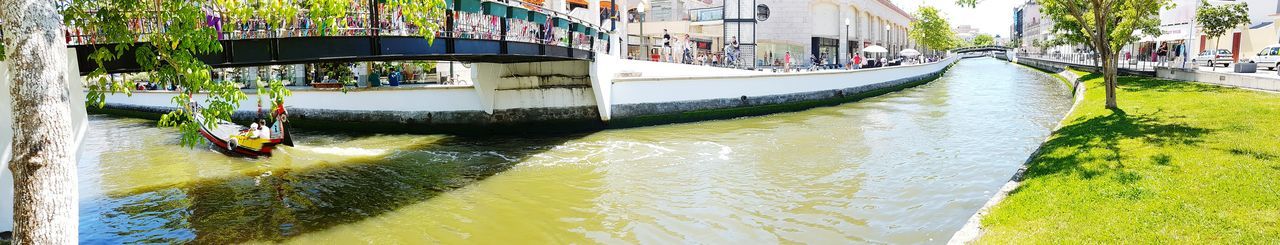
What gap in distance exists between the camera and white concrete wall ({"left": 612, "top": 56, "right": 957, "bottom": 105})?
930 inches

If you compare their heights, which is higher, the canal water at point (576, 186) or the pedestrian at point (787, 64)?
the pedestrian at point (787, 64)

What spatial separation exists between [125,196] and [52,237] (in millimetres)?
9131

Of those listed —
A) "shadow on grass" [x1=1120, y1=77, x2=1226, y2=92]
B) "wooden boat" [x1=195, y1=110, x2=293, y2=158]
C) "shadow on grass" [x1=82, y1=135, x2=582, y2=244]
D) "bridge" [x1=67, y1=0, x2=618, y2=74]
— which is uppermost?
"bridge" [x1=67, y1=0, x2=618, y2=74]

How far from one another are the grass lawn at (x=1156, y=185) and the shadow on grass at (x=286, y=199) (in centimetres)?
915

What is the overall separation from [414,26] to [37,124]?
28.3 feet

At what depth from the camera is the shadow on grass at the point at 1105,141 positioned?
10.4 meters

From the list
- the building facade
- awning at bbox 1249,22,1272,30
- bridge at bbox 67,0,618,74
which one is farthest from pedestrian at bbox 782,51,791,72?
awning at bbox 1249,22,1272,30

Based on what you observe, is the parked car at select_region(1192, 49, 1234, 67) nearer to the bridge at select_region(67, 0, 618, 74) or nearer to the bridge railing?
the bridge railing

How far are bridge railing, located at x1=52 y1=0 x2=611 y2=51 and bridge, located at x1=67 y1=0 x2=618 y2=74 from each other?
2 cm

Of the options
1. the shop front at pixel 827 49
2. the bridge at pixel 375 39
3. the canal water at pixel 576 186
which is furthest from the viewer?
Result: the shop front at pixel 827 49

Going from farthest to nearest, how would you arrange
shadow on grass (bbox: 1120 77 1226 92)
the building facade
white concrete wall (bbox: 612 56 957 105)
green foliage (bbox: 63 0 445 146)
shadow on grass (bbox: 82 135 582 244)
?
1. the building facade
2. white concrete wall (bbox: 612 56 957 105)
3. shadow on grass (bbox: 1120 77 1226 92)
4. shadow on grass (bbox: 82 135 582 244)
5. green foliage (bbox: 63 0 445 146)

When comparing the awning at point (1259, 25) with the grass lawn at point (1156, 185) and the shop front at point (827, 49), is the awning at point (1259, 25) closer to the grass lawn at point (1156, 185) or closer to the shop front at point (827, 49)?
the shop front at point (827, 49)

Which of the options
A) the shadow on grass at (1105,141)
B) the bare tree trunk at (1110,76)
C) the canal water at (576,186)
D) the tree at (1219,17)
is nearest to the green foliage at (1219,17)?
the tree at (1219,17)

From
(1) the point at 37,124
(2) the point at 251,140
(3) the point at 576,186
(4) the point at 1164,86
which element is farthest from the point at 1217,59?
(1) the point at 37,124
